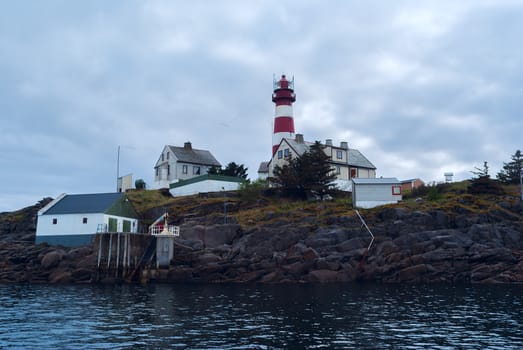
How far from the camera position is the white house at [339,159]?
71800 mm

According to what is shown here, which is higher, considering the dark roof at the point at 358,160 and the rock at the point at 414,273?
the dark roof at the point at 358,160

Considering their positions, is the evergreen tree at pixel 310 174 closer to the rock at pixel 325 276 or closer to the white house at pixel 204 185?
the white house at pixel 204 185

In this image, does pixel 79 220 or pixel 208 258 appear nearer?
pixel 208 258

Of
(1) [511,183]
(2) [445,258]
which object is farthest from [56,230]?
(1) [511,183]

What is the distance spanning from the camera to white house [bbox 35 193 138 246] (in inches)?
2219

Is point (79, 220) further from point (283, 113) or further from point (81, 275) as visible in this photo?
point (283, 113)

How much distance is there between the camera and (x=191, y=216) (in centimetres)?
6081

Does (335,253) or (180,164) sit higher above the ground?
(180,164)

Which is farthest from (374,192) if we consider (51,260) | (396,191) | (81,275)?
(51,260)

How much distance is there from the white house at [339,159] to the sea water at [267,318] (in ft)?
107

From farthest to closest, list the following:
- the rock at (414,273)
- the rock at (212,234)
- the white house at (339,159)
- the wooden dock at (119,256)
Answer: the white house at (339,159) → the rock at (212,234) → the wooden dock at (119,256) → the rock at (414,273)

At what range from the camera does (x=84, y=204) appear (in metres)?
58.8

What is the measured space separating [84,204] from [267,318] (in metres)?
39.3

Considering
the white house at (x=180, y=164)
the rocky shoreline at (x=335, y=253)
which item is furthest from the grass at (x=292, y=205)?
the white house at (x=180, y=164)
